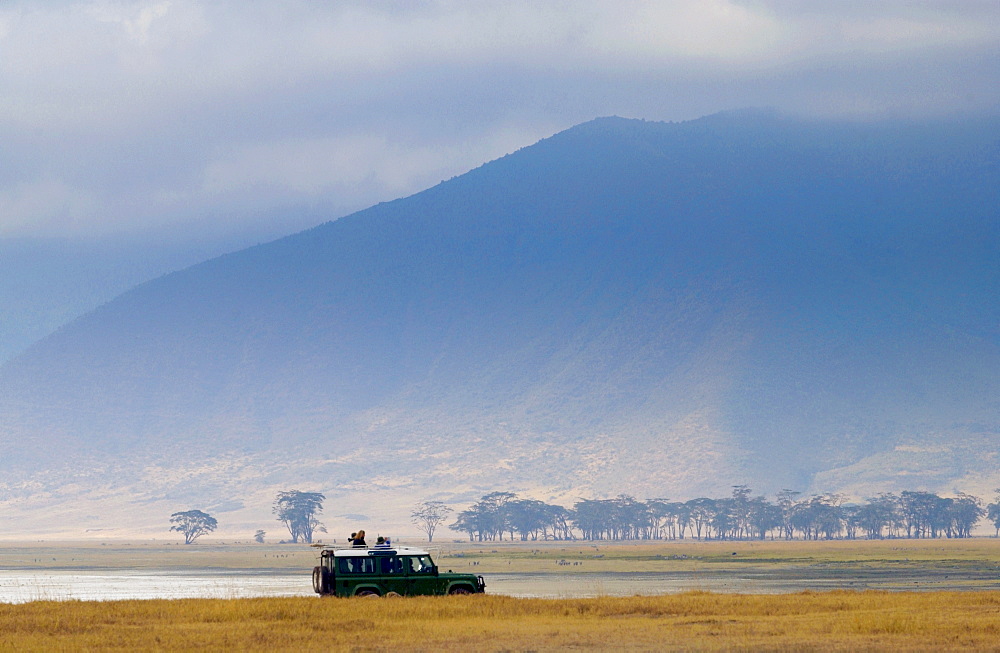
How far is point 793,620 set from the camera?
42.8 meters

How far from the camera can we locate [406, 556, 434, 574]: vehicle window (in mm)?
50188

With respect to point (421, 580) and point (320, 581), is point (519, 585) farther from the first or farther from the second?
point (421, 580)

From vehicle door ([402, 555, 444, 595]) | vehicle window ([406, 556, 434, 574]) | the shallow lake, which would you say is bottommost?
the shallow lake

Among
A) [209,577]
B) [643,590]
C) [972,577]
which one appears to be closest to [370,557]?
[643,590]

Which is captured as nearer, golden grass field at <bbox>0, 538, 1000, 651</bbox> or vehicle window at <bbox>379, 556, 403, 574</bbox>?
golden grass field at <bbox>0, 538, 1000, 651</bbox>

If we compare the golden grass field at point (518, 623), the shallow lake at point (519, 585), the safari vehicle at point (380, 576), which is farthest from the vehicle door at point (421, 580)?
the shallow lake at point (519, 585)

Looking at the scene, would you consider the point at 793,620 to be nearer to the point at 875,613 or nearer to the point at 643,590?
the point at 875,613

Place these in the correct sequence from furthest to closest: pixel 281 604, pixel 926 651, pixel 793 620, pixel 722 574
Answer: pixel 722 574, pixel 281 604, pixel 793 620, pixel 926 651

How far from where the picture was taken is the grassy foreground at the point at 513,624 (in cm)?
3738

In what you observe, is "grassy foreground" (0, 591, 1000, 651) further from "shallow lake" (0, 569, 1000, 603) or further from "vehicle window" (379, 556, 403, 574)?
"shallow lake" (0, 569, 1000, 603)

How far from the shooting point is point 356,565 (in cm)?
4988

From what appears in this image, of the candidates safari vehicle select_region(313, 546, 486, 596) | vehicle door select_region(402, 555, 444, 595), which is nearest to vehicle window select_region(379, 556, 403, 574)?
safari vehicle select_region(313, 546, 486, 596)

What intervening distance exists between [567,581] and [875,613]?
56.9m

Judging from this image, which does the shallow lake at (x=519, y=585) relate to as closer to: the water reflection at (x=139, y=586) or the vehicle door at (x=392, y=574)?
the water reflection at (x=139, y=586)
